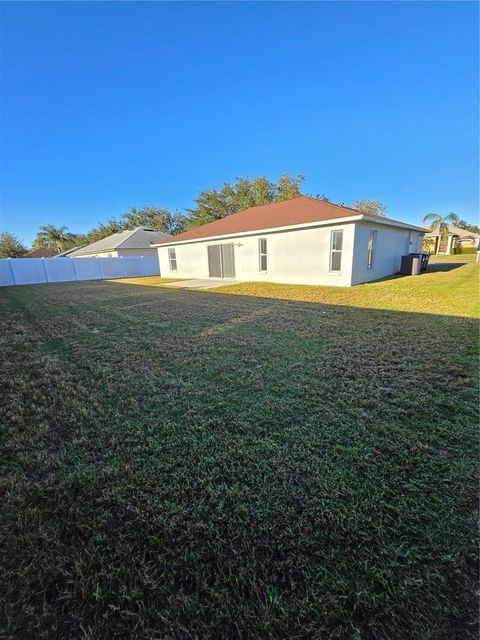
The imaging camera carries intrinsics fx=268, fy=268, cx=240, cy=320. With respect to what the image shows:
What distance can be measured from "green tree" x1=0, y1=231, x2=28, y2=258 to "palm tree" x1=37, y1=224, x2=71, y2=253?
3.66 meters

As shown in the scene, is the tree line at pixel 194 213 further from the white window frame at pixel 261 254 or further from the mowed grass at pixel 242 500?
the mowed grass at pixel 242 500

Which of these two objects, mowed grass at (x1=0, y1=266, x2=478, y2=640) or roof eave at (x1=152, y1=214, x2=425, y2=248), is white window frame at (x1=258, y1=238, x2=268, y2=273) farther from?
mowed grass at (x1=0, y1=266, x2=478, y2=640)

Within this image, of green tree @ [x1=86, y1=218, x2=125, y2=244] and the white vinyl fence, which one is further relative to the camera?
green tree @ [x1=86, y1=218, x2=125, y2=244]

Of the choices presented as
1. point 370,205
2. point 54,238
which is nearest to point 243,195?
point 370,205

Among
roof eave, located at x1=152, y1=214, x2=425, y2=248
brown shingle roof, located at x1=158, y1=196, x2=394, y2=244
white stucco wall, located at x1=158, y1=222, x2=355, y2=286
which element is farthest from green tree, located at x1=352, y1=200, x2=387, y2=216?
white stucco wall, located at x1=158, y1=222, x2=355, y2=286

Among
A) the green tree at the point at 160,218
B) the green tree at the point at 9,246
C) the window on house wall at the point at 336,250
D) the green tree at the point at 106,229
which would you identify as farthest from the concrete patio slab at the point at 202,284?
the green tree at the point at 9,246

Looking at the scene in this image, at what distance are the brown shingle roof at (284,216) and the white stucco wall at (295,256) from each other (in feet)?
1.20

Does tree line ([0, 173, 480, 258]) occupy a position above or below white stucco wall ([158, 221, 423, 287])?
above

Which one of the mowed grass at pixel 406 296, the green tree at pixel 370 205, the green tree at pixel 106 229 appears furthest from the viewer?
the green tree at pixel 106 229

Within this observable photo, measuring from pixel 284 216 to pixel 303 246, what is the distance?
2.26 metres

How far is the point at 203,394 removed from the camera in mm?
2727

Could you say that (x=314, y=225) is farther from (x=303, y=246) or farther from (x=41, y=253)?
(x=41, y=253)

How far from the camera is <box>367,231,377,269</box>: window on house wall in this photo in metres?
10.6

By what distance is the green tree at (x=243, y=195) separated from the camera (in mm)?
28750
